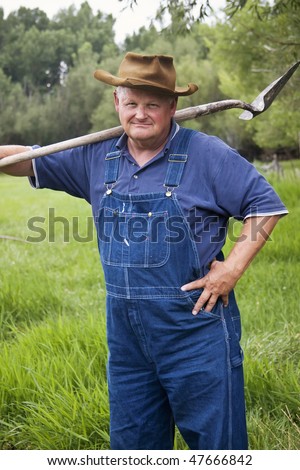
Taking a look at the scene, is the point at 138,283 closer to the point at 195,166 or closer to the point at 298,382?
the point at 195,166

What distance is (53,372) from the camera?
3533mm

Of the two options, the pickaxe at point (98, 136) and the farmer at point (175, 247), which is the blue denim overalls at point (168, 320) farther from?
the pickaxe at point (98, 136)

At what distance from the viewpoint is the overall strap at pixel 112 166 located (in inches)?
90.7

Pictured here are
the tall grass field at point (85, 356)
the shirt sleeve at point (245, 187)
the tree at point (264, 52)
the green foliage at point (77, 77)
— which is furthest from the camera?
the green foliage at point (77, 77)

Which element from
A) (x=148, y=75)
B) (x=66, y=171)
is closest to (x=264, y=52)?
(x=66, y=171)

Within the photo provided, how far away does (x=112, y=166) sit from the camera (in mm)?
2328

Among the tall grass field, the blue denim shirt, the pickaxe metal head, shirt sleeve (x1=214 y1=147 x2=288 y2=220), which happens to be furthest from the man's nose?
the tall grass field

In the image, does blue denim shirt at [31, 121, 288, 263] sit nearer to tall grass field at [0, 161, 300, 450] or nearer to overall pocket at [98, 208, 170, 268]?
overall pocket at [98, 208, 170, 268]

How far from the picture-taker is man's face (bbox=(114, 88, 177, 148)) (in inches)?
87.8

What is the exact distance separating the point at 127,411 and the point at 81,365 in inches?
47.3

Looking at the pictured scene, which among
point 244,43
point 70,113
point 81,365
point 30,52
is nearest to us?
point 81,365

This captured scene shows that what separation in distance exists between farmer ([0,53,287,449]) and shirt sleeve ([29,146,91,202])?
0.14 m

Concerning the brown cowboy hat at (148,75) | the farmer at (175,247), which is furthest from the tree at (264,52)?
the farmer at (175,247)
